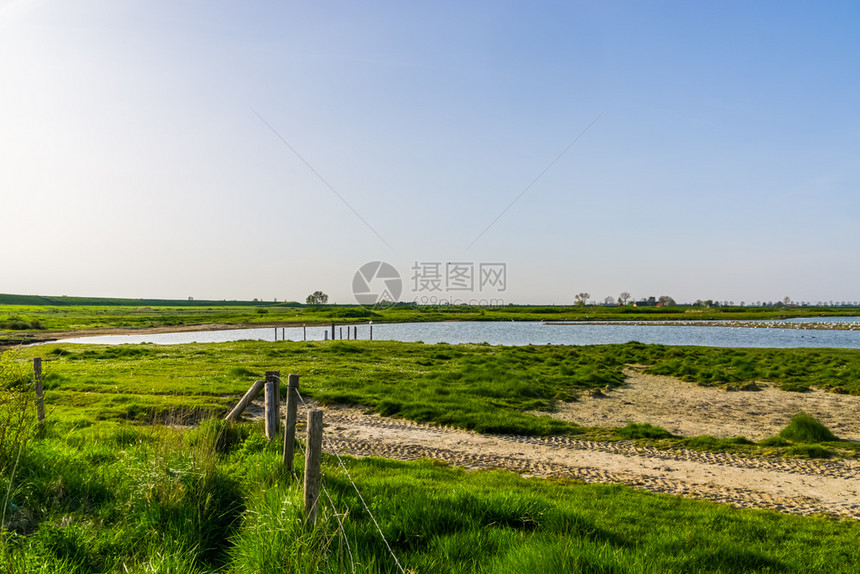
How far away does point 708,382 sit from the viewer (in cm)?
2764

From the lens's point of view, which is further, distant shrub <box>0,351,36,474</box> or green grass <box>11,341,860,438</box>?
green grass <box>11,341,860,438</box>

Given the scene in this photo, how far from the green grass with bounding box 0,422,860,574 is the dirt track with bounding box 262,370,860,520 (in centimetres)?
182

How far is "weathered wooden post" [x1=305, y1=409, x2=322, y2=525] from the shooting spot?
5.28 metres

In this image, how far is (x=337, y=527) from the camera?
5598 millimetres

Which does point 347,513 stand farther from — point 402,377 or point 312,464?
point 402,377

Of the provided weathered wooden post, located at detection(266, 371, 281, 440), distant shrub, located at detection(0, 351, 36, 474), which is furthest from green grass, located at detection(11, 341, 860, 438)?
distant shrub, located at detection(0, 351, 36, 474)

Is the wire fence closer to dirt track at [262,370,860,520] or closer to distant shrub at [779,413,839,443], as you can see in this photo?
dirt track at [262,370,860,520]

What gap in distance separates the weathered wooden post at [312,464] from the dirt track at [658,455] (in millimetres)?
6863

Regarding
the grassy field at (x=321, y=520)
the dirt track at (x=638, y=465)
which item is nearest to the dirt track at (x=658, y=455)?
the dirt track at (x=638, y=465)

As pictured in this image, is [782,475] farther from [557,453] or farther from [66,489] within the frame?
[66,489]

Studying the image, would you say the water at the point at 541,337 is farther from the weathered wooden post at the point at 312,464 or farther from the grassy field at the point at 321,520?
the weathered wooden post at the point at 312,464

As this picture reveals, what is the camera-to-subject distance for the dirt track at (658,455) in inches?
398

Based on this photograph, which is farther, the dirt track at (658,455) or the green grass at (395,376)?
the green grass at (395,376)

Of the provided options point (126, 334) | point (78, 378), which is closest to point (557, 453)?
point (78, 378)
